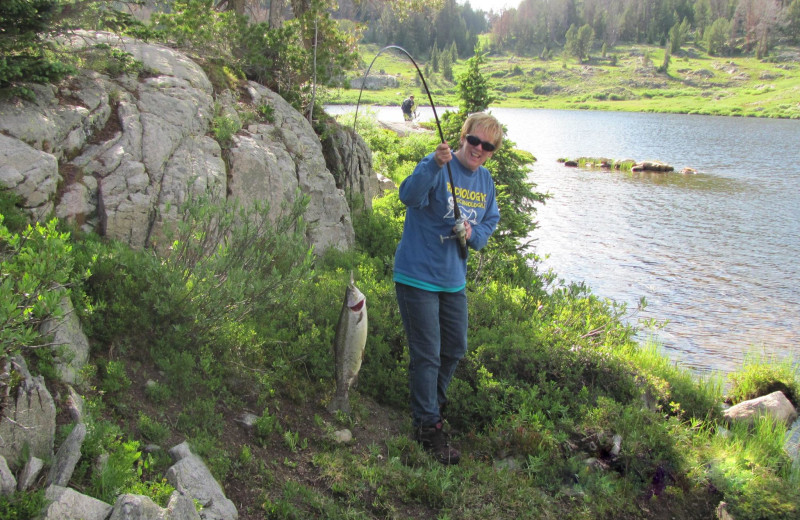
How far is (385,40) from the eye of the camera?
11956 centimetres

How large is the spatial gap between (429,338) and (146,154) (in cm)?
441

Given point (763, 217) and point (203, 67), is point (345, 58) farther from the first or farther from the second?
point (763, 217)

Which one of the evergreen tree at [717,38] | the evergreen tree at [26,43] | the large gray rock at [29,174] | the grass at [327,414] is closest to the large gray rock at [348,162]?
the grass at [327,414]

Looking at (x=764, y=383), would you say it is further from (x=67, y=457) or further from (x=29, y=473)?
(x=29, y=473)

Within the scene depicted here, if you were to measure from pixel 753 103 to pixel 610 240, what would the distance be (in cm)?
7610

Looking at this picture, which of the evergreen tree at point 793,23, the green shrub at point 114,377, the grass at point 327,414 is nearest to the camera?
the grass at point 327,414

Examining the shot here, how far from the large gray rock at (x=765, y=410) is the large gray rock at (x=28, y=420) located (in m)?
7.29

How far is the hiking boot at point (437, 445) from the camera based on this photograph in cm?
496

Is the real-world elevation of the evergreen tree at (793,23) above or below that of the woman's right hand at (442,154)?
above

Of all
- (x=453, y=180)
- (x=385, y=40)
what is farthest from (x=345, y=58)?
(x=385, y=40)

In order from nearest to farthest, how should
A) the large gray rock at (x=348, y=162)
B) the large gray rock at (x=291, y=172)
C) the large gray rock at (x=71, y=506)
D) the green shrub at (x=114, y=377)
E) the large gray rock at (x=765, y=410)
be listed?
the large gray rock at (x=71, y=506) < the green shrub at (x=114, y=377) < the large gray rock at (x=765, y=410) < the large gray rock at (x=291, y=172) < the large gray rock at (x=348, y=162)

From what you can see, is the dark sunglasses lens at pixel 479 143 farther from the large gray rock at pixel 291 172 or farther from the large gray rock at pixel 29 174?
the large gray rock at pixel 29 174

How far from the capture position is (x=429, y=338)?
486 centimetres

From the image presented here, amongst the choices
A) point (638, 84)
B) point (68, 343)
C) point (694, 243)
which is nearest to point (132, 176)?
point (68, 343)
